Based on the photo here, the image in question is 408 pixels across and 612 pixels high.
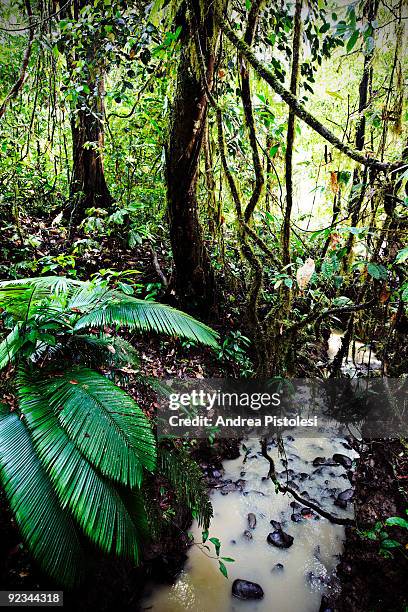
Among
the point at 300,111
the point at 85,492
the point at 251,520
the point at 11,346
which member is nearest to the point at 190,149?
the point at 300,111

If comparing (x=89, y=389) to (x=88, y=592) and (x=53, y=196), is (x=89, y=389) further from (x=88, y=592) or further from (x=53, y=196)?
(x=53, y=196)

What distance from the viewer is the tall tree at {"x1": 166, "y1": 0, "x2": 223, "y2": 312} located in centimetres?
243

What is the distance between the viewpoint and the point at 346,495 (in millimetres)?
3096

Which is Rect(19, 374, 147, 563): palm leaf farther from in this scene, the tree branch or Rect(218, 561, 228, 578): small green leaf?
the tree branch

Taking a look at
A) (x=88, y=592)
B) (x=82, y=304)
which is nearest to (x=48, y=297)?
(x=82, y=304)

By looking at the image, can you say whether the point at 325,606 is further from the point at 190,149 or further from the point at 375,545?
the point at 190,149

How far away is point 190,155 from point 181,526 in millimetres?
3100

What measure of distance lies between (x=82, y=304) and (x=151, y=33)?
2.03 metres

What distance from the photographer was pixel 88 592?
189 cm

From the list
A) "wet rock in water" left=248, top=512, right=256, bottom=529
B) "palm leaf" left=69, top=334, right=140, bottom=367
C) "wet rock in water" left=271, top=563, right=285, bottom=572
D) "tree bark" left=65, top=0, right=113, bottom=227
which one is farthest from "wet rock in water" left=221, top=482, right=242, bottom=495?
"tree bark" left=65, top=0, right=113, bottom=227

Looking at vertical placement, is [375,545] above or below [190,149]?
below

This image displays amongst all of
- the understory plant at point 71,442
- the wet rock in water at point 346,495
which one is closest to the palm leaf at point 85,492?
the understory plant at point 71,442

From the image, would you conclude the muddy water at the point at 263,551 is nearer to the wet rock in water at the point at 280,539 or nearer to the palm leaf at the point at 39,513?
the wet rock in water at the point at 280,539

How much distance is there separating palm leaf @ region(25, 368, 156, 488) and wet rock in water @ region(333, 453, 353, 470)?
8.53ft
